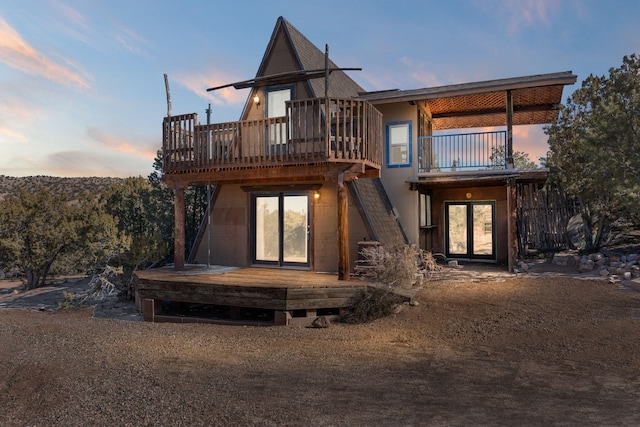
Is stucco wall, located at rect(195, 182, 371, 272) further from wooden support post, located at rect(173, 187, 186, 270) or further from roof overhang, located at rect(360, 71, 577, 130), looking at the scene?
roof overhang, located at rect(360, 71, 577, 130)

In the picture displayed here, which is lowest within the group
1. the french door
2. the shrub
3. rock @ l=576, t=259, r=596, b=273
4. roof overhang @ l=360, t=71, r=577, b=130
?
the shrub

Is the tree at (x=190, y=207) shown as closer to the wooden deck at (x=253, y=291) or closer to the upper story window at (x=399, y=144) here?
the wooden deck at (x=253, y=291)

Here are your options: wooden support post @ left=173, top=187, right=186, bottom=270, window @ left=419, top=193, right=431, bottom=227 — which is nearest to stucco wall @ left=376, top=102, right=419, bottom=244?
window @ left=419, top=193, right=431, bottom=227

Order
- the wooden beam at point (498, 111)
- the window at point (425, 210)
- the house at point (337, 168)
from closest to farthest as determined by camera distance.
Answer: the house at point (337, 168), the wooden beam at point (498, 111), the window at point (425, 210)

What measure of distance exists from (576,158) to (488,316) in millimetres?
12595

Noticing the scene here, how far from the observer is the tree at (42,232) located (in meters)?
15.7

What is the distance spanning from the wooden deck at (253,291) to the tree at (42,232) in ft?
19.7

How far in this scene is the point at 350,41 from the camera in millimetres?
15336

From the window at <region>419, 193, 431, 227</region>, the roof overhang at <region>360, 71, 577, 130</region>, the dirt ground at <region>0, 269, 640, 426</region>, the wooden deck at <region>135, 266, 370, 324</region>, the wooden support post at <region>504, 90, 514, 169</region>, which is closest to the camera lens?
the dirt ground at <region>0, 269, 640, 426</region>

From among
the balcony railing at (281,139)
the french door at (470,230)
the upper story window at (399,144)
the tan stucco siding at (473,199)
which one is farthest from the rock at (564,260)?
the balcony railing at (281,139)

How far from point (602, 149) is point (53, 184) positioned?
61638 mm

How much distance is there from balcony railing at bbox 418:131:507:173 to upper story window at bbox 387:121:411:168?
0.52m

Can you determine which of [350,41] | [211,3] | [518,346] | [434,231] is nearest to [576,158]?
[434,231]

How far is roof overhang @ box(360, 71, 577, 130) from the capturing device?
41.9 feet
